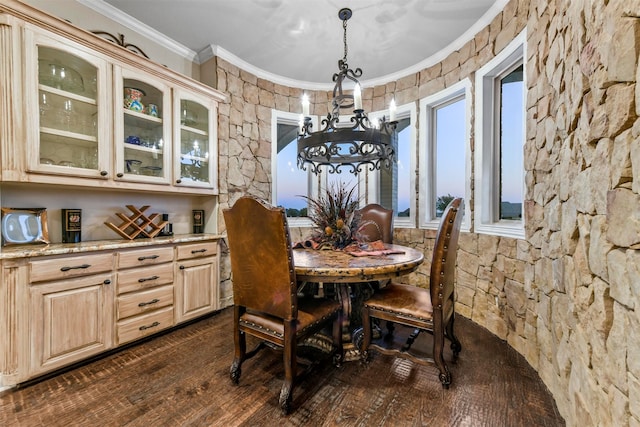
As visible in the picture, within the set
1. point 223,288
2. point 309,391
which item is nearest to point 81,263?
point 223,288

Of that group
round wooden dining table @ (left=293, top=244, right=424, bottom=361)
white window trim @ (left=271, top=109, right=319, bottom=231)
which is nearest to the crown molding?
white window trim @ (left=271, top=109, right=319, bottom=231)

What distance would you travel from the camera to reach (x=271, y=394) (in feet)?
5.43

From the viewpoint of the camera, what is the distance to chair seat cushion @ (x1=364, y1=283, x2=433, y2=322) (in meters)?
1.73

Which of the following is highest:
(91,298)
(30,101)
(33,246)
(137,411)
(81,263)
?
(30,101)

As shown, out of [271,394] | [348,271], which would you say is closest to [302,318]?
[348,271]

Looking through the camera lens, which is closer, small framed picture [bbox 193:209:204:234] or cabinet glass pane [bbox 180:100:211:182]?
cabinet glass pane [bbox 180:100:211:182]

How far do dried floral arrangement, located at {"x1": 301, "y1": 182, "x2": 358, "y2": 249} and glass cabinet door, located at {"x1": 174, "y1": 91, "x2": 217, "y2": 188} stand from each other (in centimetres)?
141

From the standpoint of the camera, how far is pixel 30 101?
183cm

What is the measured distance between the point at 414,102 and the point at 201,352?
359 cm

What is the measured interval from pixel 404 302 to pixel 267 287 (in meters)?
0.96

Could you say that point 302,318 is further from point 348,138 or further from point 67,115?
point 67,115

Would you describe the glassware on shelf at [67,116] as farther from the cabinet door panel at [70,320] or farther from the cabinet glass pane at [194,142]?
the cabinet door panel at [70,320]

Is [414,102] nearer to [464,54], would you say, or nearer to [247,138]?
[464,54]

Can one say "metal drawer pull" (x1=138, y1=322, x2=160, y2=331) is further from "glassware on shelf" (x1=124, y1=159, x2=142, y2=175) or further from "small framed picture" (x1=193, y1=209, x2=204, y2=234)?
"glassware on shelf" (x1=124, y1=159, x2=142, y2=175)
